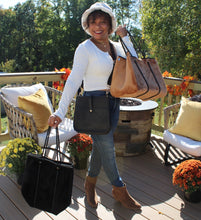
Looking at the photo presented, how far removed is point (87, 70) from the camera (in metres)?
1.71

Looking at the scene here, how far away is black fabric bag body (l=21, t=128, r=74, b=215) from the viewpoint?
5.36ft

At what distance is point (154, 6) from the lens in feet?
21.9

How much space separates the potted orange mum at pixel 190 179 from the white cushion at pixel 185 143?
0.91 ft

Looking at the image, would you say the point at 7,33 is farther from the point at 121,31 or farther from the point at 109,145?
the point at 109,145

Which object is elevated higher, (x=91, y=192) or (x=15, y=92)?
(x=15, y=92)

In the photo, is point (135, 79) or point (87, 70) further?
point (87, 70)

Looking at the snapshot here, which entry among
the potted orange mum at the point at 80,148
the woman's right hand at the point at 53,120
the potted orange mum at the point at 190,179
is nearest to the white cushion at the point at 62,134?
the potted orange mum at the point at 80,148

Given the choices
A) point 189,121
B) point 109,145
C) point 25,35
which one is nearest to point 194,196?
point 189,121

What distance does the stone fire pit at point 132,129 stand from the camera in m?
2.95

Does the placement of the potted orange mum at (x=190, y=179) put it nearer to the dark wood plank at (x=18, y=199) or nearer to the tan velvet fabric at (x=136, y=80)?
the tan velvet fabric at (x=136, y=80)

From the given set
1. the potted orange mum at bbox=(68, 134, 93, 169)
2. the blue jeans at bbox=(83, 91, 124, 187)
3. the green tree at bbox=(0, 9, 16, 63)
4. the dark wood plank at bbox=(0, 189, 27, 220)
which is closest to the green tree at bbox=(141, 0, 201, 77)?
the potted orange mum at bbox=(68, 134, 93, 169)

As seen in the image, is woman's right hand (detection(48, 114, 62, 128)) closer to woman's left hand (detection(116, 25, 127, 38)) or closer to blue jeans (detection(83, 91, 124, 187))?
blue jeans (detection(83, 91, 124, 187))

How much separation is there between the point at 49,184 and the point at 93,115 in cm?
55

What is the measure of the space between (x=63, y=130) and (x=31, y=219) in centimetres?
104
